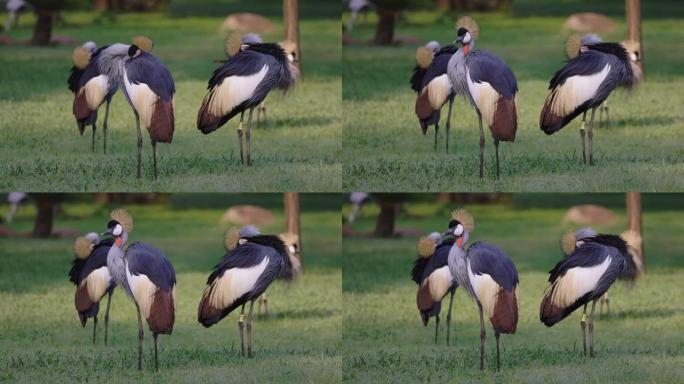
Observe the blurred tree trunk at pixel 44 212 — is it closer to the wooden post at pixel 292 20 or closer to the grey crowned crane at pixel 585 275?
the wooden post at pixel 292 20

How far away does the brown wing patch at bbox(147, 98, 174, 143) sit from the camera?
331 inches

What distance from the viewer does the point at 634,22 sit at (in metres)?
8.55

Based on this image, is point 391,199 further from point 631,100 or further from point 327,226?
point 631,100

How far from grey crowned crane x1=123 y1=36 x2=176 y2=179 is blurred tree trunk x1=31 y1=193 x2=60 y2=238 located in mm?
510

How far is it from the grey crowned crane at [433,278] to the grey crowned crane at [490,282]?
196 mm

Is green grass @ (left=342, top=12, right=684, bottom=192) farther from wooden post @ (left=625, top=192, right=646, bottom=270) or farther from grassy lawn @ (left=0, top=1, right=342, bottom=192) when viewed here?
grassy lawn @ (left=0, top=1, right=342, bottom=192)

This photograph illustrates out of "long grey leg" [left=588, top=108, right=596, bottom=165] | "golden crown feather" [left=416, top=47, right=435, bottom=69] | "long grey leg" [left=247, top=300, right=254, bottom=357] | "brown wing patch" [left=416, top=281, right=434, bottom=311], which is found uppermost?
"golden crown feather" [left=416, top=47, right=435, bottom=69]

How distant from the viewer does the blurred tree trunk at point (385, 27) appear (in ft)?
28.3

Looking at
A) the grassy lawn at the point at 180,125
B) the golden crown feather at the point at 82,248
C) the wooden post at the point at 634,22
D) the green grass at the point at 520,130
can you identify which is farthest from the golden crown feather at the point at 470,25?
the golden crown feather at the point at 82,248

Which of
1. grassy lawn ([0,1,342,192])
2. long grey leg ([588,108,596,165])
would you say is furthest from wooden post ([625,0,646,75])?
grassy lawn ([0,1,342,192])

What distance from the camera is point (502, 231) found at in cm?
851

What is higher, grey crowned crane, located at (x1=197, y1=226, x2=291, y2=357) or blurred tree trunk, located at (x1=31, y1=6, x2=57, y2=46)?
blurred tree trunk, located at (x1=31, y1=6, x2=57, y2=46)

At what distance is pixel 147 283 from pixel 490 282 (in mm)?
1778

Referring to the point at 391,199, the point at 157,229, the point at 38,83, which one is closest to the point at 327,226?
the point at 391,199
